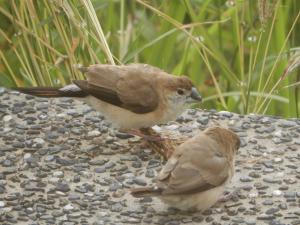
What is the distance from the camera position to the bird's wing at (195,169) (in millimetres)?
5800

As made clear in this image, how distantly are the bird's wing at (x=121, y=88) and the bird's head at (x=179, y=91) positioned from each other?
2.9 inches

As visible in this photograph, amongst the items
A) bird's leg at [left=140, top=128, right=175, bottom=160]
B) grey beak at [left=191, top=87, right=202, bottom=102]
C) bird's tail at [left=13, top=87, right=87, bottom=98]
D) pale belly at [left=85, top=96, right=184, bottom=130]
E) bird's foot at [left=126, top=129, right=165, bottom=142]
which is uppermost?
bird's tail at [left=13, top=87, right=87, bottom=98]

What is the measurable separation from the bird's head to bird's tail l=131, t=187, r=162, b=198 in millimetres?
1065

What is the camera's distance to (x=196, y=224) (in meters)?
5.85

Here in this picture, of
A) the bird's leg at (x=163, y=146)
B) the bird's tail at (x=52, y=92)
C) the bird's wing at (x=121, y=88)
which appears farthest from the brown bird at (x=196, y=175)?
the bird's tail at (x=52, y=92)

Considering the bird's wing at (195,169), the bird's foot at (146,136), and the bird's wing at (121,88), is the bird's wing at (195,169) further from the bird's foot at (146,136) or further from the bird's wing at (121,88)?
the bird's wing at (121,88)

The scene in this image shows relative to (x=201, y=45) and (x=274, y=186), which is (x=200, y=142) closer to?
(x=274, y=186)

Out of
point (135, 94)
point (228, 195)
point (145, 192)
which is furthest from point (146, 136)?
point (145, 192)

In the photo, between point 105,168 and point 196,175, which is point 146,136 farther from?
point 196,175

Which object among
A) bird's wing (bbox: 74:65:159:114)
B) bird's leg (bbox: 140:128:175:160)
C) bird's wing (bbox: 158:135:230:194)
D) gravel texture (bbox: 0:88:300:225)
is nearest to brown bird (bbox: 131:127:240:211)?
bird's wing (bbox: 158:135:230:194)

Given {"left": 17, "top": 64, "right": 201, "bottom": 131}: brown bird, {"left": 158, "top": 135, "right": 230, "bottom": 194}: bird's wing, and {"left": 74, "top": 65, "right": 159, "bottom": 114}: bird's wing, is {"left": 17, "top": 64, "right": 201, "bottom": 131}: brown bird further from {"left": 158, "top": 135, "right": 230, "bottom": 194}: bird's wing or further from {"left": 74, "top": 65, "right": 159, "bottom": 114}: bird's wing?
{"left": 158, "top": 135, "right": 230, "bottom": 194}: bird's wing

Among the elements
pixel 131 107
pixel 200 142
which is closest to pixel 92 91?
pixel 131 107

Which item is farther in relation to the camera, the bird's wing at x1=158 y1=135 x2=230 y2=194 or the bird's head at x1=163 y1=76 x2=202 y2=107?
the bird's head at x1=163 y1=76 x2=202 y2=107

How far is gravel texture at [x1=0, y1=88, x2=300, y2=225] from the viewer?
5.95m
